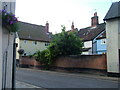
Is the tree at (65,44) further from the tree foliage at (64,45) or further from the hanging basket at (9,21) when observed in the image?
the hanging basket at (9,21)

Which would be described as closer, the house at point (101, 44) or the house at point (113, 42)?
the house at point (113, 42)

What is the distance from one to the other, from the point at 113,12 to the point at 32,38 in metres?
28.3

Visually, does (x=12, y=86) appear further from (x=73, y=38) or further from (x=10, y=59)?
(x=73, y=38)

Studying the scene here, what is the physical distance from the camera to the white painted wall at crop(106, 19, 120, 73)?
17.0 m

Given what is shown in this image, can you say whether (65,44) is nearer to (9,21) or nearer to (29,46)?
(9,21)

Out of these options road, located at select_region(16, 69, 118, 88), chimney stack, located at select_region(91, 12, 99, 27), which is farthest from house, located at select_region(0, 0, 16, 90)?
chimney stack, located at select_region(91, 12, 99, 27)

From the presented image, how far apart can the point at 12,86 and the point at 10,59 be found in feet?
2.53

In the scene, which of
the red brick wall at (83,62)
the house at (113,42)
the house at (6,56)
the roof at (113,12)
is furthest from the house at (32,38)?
the house at (6,56)

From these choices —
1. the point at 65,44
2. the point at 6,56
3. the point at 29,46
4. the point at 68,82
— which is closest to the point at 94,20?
the point at 29,46

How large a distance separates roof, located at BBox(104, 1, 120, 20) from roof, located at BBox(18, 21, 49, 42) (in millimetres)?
26373

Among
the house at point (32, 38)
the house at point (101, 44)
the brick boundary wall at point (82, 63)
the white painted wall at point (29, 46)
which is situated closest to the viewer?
the brick boundary wall at point (82, 63)

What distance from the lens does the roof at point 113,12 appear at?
17.8m

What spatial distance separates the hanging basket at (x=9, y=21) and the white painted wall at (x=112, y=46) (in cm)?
1437

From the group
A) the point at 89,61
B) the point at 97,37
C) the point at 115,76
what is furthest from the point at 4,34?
the point at 97,37
